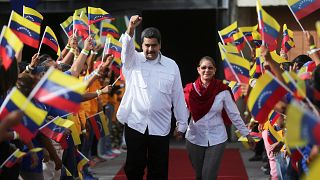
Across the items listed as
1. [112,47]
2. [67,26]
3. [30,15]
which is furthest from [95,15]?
[30,15]

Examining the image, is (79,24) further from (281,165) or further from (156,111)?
(281,165)

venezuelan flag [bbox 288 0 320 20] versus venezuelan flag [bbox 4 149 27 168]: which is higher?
venezuelan flag [bbox 288 0 320 20]

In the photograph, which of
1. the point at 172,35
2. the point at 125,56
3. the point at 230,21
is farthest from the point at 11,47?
the point at 172,35

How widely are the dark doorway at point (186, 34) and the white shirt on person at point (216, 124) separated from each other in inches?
424

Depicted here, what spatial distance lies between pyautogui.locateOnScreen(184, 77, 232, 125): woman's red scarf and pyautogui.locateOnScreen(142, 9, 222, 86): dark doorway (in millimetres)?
10646

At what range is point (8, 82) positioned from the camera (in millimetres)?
6539

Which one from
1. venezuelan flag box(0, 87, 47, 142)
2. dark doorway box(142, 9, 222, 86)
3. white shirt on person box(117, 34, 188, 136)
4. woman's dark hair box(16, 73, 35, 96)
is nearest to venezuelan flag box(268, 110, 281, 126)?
white shirt on person box(117, 34, 188, 136)

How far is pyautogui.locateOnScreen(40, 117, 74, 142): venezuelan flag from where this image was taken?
7652 mm

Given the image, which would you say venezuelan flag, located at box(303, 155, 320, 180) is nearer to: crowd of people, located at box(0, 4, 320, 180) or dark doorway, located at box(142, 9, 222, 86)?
crowd of people, located at box(0, 4, 320, 180)

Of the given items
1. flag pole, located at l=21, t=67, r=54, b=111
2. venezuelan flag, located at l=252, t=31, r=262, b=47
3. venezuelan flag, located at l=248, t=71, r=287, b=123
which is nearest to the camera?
flag pole, located at l=21, t=67, r=54, b=111

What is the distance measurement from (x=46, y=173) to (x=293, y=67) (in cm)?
320

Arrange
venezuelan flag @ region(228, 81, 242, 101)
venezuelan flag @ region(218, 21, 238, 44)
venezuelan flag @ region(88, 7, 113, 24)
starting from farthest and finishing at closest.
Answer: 1. venezuelan flag @ region(218, 21, 238, 44)
2. venezuelan flag @ region(88, 7, 113, 24)
3. venezuelan flag @ region(228, 81, 242, 101)

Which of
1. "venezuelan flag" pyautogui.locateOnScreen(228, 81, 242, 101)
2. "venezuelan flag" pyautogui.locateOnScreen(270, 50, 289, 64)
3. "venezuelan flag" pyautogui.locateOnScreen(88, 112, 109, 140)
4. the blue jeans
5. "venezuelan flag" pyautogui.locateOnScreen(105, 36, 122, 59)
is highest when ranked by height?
"venezuelan flag" pyautogui.locateOnScreen(105, 36, 122, 59)

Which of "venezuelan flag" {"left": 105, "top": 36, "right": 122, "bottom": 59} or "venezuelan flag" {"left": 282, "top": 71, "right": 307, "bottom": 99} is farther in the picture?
"venezuelan flag" {"left": 105, "top": 36, "right": 122, "bottom": 59}
